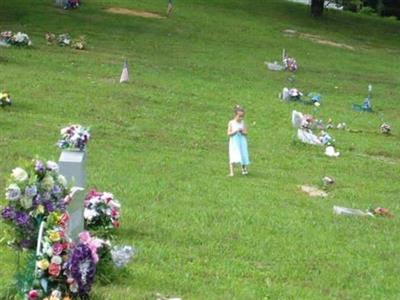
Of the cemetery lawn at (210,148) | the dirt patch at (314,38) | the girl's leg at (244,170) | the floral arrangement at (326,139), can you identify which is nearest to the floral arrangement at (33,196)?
the cemetery lawn at (210,148)

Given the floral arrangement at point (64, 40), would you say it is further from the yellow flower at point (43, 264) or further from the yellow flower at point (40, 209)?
the yellow flower at point (43, 264)

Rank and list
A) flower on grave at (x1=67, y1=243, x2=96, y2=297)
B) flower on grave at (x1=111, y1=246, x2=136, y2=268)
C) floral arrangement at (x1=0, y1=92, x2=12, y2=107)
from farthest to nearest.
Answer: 1. floral arrangement at (x1=0, y1=92, x2=12, y2=107)
2. flower on grave at (x1=111, y1=246, x2=136, y2=268)
3. flower on grave at (x1=67, y1=243, x2=96, y2=297)

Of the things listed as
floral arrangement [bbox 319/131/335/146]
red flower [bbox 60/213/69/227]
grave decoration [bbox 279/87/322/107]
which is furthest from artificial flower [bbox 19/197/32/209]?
grave decoration [bbox 279/87/322/107]

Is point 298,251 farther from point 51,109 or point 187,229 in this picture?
point 51,109

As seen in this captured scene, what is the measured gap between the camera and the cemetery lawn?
1091cm

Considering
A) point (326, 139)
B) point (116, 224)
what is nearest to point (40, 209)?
point (116, 224)

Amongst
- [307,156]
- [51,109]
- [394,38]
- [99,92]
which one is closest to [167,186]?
[307,156]

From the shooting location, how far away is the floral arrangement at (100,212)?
35.8 feet

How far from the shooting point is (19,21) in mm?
37812

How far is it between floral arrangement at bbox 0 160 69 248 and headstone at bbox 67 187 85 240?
8 cm

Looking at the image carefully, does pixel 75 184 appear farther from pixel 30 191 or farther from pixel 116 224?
pixel 116 224

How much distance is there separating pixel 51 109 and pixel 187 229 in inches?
404

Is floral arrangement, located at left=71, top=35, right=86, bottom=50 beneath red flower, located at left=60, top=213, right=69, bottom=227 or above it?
beneath

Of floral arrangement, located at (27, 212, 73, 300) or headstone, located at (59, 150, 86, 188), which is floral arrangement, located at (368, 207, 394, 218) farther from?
floral arrangement, located at (27, 212, 73, 300)
